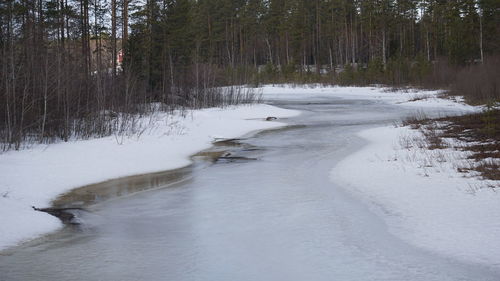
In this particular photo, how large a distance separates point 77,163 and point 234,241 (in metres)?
6.13

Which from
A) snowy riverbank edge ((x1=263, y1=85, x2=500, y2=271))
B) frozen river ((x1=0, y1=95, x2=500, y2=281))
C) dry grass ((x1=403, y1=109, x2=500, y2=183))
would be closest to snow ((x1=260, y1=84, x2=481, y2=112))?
dry grass ((x1=403, y1=109, x2=500, y2=183))

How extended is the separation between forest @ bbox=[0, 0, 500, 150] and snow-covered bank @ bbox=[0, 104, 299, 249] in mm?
1300

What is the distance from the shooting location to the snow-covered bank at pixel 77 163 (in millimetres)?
7389

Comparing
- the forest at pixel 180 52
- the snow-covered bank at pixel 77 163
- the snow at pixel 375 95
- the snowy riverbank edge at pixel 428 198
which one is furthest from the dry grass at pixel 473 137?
the forest at pixel 180 52

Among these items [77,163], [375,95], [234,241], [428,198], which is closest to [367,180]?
[428,198]

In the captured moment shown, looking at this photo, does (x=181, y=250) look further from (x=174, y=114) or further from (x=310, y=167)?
(x=174, y=114)

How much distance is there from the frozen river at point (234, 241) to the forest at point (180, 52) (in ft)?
18.9

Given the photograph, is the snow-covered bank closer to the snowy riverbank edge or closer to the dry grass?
the snowy riverbank edge

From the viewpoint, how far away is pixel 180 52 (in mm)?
31125

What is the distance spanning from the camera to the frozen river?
210 inches

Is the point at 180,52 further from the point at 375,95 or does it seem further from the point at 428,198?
the point at 428,198

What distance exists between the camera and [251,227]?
7055mm

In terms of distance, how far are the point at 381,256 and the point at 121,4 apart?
26.1m

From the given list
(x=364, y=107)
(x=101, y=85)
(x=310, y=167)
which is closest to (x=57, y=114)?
(x=101, y=85)
